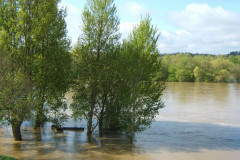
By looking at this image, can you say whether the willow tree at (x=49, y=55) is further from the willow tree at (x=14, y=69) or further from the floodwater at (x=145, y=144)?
the floodwater at (x=145, y=144)

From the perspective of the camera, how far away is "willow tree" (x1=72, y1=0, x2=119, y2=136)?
2212 cm

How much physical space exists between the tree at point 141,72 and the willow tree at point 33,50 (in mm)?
5441

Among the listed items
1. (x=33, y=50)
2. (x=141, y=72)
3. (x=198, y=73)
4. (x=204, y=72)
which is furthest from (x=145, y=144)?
(x=204, y=72)

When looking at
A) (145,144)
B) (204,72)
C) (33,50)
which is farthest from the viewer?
(204,72)

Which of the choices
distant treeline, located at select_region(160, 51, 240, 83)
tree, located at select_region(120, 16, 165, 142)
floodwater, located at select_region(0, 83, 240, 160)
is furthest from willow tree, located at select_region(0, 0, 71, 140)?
distant treeline, located at select_region(160, 51, 240, 83)

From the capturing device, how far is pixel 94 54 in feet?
73.8

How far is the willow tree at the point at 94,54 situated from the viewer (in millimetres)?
22125

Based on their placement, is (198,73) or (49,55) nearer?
(49,55)

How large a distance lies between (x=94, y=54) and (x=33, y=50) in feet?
16.6

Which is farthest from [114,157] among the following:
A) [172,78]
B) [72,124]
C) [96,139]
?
[172,78]

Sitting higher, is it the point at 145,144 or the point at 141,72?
the point at 141,72

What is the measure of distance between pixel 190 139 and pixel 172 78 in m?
90.4

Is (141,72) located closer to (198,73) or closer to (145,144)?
(145,144)

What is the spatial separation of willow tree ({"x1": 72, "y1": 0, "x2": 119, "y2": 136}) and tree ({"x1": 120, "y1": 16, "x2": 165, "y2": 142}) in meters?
2.45
